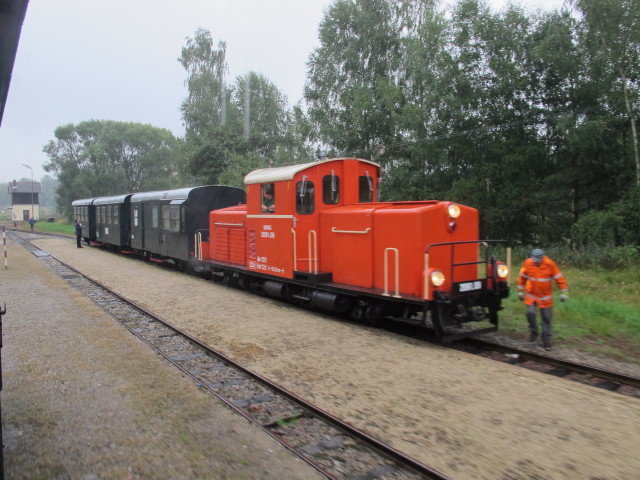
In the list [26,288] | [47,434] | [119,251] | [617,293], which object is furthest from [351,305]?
[119,251]

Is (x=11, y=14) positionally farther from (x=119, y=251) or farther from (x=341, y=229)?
(x=119, y=251)

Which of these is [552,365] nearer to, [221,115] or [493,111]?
[493,111]

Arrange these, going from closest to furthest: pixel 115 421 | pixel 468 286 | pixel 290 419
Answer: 1. pixel 115 421
2. pixel 290 419
3. pixel 468 286

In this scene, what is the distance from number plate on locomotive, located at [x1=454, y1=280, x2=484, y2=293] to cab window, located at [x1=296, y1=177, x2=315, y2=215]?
3.19 m

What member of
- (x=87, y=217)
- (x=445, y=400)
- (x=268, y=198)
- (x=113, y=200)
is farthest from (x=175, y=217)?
(x=87, y=217)

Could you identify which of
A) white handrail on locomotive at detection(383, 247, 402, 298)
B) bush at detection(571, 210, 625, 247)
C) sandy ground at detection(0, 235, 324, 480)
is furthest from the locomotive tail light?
bush at detection(571, 210, 625, 247)

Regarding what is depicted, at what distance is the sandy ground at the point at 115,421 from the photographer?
3434mm

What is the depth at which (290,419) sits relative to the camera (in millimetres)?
4395

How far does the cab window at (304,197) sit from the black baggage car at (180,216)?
570cm

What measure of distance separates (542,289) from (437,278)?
5.77 ft

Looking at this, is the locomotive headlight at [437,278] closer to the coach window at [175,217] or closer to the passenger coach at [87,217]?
the coach window at [175,217]

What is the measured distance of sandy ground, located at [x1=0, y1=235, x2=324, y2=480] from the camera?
11.3 feet

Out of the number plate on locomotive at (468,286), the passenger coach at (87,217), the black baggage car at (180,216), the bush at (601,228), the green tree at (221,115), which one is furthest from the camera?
the green tree at (221,115)

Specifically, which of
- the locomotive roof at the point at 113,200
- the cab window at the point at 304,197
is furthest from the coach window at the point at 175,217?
the cab window at the point at 304,197
